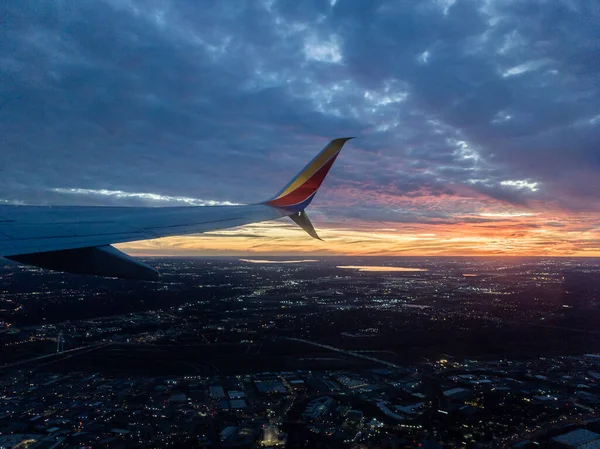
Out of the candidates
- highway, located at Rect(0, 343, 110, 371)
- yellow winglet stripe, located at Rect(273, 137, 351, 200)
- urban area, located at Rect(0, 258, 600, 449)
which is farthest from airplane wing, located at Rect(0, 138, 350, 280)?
highway, located at Rect(0, 343, 110, 371)

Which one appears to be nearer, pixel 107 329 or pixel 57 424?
pixel 57 424

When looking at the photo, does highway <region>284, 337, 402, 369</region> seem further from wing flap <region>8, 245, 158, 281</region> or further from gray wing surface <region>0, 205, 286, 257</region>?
wing flap <region>8, 245, 158, 281</region>

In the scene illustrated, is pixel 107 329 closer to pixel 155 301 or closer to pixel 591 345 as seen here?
pixel 155 301

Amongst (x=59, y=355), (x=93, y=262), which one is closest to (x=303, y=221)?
(x=93, y=262)

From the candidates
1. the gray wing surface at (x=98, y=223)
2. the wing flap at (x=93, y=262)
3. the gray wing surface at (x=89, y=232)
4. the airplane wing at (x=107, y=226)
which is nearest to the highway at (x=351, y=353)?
the airplane wing at (x=107, y=226)

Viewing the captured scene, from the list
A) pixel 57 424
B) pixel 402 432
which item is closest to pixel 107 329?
pixel 57 424

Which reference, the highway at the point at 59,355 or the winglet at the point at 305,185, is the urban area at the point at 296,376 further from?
the winglet at the point at 305,185

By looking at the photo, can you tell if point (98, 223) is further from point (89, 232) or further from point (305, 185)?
point (305, 185)
